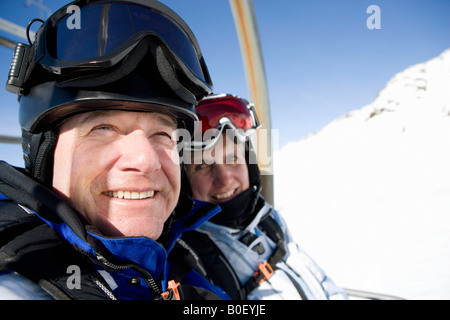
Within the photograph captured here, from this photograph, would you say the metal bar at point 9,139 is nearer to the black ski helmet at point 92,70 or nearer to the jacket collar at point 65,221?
the black ski helmet at point 92,70

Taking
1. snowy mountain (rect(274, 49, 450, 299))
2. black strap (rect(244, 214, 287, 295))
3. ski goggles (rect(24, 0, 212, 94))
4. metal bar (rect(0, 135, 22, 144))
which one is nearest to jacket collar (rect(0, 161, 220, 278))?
ski goggles (rect(24, 0, 212, 94))

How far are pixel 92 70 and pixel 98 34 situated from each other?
182mm

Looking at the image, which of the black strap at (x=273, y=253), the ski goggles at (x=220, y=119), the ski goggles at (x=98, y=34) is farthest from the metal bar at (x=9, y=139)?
the black strap at (x=273, y=253)

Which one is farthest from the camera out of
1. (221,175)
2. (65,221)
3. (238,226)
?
(221,175)

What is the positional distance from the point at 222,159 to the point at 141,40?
1.04 meters

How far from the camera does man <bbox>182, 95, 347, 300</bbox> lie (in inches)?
61.2

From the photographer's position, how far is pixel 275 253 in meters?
1.80

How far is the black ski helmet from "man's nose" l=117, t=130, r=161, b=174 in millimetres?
122

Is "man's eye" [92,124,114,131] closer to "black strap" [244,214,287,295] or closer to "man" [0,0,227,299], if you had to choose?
"man" [0,0,227,299]

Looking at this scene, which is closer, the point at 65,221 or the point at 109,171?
the point at 65,221

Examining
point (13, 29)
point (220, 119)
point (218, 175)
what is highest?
point (13, 29)

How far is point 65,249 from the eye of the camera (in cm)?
78

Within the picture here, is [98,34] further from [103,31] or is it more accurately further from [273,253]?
[273,253]

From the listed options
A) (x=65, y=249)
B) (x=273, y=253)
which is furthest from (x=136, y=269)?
(x=273, y=253)
